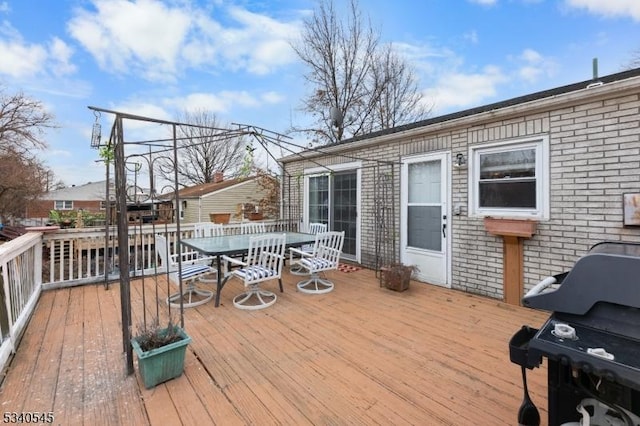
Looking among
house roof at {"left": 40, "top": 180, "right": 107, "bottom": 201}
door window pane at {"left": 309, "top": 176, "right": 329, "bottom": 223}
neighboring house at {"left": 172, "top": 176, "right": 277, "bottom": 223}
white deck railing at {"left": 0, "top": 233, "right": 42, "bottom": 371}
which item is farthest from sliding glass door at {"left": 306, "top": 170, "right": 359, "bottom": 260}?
house roof at {"left": 40, "top": 180, "right": 107, "bottom": 201}

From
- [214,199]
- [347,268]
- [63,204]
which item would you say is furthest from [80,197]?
[347,268]

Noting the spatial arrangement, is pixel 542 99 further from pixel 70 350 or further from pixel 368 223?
pixel 70 350

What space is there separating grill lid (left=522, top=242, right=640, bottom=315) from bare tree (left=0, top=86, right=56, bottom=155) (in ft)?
48.7

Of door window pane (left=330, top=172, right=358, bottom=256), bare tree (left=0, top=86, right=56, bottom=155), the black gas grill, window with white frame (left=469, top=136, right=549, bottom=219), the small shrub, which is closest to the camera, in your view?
the black gas grill

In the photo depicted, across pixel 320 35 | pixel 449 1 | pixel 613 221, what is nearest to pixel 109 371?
pixel 613 221

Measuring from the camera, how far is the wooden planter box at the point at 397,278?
14.3 feet

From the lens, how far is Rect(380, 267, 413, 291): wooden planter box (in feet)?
14.3

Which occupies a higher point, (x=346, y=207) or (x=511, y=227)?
(x=346, y=207)

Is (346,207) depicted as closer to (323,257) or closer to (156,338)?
(323,257)

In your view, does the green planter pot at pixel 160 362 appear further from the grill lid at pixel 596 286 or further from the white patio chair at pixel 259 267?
the grill lid at pixel 596 286

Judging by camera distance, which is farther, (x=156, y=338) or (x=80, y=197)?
(x=80, y=197)

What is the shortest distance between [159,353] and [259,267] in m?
1.78

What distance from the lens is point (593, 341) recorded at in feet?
3.84

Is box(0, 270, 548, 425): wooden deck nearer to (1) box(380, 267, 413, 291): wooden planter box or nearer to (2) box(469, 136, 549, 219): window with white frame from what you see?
(1) box(380, 267, 413, 291): wooden planter box
